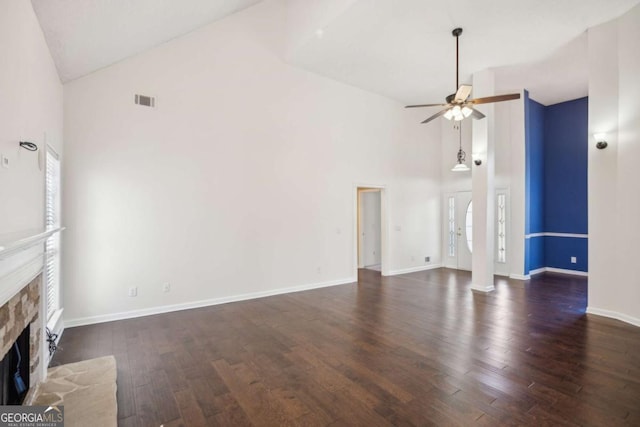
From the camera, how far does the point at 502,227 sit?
7.37 m

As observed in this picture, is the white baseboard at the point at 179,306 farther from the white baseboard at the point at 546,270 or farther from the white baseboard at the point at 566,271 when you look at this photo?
the white baseboard at the point at 566,271

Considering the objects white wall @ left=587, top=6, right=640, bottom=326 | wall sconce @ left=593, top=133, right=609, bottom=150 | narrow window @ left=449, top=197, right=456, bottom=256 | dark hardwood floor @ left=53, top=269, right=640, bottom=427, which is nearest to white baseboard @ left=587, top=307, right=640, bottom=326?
white wall @ left=587, top=6, right=640, bottom=326

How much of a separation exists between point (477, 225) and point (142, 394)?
573 centimetres

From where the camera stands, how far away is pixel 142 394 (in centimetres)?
253

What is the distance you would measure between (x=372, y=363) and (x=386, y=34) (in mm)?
4552

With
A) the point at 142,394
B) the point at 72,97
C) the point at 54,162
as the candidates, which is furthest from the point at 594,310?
the point at 72,97

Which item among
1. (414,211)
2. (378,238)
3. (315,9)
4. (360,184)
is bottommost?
(378,238)

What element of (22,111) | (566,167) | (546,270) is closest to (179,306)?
(22,111)

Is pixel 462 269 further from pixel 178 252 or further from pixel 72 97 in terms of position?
pixel 72 97

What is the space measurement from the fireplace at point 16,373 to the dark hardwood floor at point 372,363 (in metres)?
0.68

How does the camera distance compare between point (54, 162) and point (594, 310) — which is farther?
point (594, 310)

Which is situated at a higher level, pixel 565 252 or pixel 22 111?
pixel 22 111

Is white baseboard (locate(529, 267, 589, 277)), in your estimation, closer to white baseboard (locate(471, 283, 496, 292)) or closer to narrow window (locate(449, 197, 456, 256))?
narrow window (locate(449, 197, 456, 256))

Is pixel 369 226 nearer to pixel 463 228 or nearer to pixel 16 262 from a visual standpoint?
pixel 463 228
